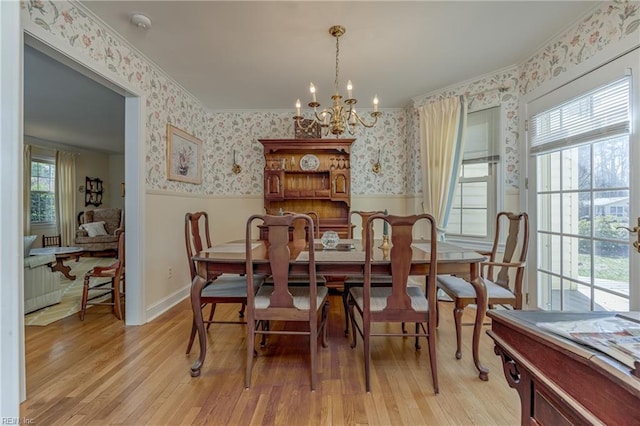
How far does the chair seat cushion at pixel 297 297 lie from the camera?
70.4 inches

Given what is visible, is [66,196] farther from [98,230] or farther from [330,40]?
[330,40]

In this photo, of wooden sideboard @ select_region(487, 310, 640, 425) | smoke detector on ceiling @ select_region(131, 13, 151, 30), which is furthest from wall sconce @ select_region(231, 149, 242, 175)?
wooden sideboard @ select_region(487, 310, 640, 425)

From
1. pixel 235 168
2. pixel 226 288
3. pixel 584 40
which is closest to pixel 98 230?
pixel 235 168

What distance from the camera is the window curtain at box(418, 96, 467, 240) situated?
329 centimetres

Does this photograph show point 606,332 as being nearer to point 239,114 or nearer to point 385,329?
point 385,329

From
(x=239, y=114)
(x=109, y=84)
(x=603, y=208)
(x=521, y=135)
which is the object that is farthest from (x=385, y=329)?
(x=239, y=114)

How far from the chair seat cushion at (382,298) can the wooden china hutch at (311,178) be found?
6.25 ft

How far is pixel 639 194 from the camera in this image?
5.71ft

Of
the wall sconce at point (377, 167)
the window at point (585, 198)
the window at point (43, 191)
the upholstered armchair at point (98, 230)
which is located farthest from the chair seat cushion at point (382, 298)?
the window at point (43, 191)

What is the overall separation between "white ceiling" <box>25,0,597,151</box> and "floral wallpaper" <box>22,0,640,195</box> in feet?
0.40

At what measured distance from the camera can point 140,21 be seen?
6.99 ft

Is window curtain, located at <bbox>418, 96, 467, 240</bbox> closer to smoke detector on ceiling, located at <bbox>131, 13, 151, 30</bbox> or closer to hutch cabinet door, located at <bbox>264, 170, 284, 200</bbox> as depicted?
hutch cabinet door, located at <bbox>264, 170, 284, 200</bbox>

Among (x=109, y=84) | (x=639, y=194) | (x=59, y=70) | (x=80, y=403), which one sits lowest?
(x=80, y=403)

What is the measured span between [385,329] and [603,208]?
179 centimetres
